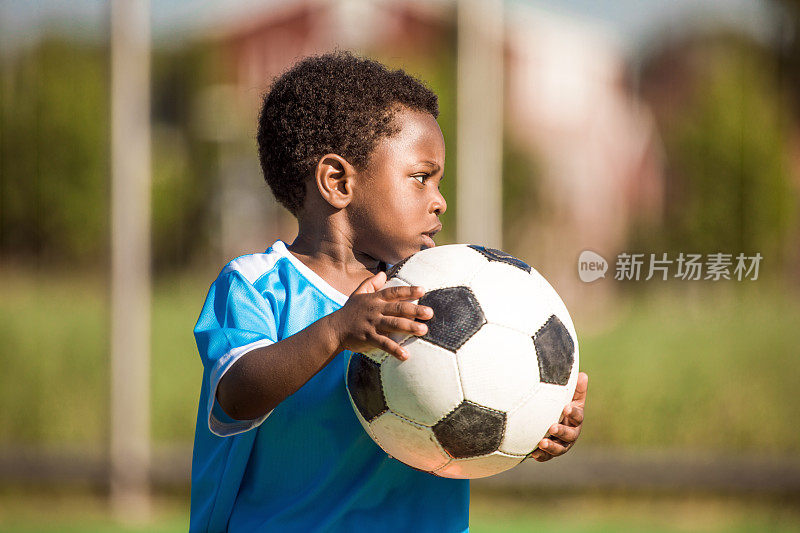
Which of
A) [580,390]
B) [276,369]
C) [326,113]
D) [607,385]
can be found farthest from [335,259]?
[607,385]

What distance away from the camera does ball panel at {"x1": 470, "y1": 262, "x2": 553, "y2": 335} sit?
4.95 feet

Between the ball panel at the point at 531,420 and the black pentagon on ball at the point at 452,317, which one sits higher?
the black pentagon on ball at the point at 452,317

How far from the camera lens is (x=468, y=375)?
1.46 meters

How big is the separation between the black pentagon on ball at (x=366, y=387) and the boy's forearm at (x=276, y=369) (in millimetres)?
113

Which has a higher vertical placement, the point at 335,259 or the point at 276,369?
the point at 335,259

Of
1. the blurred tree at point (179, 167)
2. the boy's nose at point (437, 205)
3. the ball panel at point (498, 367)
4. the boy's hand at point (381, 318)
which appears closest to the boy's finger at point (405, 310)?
the boy's hand at point (381, 318)

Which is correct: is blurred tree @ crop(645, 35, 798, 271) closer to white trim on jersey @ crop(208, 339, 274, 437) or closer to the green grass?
the green grass

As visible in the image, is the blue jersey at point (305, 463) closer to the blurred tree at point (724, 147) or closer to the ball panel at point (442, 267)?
the ball panel at point (442, 267)

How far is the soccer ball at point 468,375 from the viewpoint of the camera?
145 cm

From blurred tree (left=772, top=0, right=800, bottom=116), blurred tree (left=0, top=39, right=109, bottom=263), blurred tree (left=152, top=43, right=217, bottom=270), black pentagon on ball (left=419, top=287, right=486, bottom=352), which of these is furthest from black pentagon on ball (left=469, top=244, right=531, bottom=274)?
blurred tree (left=772, top=0, right=800, bottom=116)

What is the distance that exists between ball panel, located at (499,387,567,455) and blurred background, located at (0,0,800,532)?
3.18 metres

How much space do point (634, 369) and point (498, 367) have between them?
12.0 ft

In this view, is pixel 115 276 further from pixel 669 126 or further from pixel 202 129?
pixel 669 126

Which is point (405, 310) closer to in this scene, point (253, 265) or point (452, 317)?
point (452, 317)
